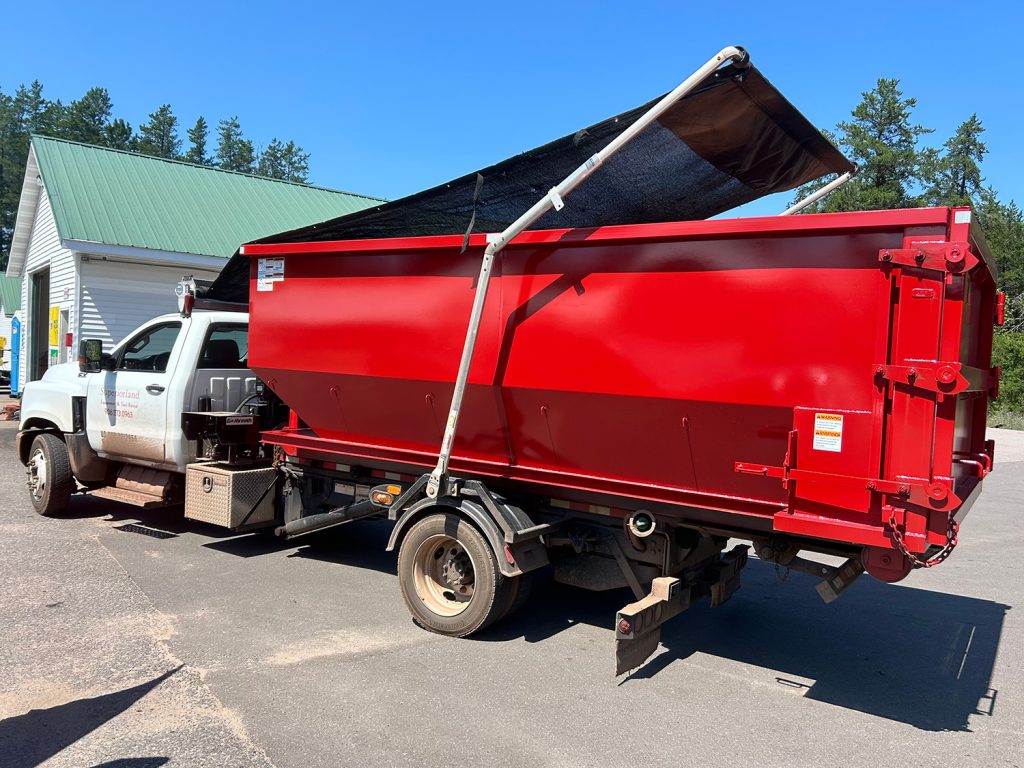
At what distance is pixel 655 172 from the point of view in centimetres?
579

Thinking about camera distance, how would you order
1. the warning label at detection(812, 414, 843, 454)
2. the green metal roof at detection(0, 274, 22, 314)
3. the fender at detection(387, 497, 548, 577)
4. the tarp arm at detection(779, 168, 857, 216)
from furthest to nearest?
the green metal roof at detection(0, 274, 22, 314) → the tarp arm at detection(779, 168, 857, 216) → the fender at detection(387, 497, 548, 577) → the warning label at detection(812, 414, 843, 454)

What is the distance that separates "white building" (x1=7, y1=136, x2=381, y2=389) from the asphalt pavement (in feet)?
35.4

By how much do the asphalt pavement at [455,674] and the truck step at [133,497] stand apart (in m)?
0.49

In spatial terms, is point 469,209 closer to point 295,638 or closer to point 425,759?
point 295,638

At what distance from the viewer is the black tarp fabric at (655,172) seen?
4973 mm

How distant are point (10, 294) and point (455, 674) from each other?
3758cm

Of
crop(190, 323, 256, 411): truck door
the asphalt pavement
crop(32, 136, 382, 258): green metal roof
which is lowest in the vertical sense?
the asphalt pavement

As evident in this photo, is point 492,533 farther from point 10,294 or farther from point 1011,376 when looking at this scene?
point 10,294

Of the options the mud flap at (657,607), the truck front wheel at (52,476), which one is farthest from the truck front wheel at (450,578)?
the truck front wheel at (52,476)

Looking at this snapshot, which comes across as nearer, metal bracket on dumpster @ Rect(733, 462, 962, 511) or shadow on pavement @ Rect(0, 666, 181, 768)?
shadow on pavement @ Rect(0, 666, 181, 768)

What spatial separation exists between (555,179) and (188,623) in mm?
3994

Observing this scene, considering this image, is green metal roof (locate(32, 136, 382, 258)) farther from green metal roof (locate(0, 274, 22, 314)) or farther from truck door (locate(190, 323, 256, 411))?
green metal roof (locate(0, 274, 22, 314))

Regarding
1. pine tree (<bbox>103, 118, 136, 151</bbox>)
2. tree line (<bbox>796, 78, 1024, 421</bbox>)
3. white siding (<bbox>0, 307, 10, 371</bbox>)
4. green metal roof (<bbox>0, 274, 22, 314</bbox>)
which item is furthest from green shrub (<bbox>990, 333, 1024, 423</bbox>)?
pine tree (<bbox>103, 118, 136, 151</bbox>)

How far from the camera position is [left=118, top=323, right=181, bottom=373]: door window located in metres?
8.02
